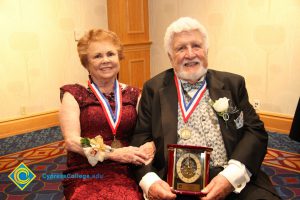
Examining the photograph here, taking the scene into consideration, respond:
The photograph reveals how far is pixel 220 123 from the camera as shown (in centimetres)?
175

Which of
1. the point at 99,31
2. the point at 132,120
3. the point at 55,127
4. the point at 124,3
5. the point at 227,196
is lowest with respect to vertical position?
the point at 55,127

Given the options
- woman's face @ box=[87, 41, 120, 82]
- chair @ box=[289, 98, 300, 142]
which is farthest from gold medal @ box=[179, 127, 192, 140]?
chair @ box=[289, 98, 300, 142]

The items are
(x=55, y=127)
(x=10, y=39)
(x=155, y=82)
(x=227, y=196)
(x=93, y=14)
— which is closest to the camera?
(x=227, y=196)

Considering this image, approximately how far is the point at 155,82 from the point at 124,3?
4138 mm

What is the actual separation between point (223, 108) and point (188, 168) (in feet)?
1.22

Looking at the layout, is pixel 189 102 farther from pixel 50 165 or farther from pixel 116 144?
pixel 50 165

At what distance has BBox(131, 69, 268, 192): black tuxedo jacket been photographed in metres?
1.74

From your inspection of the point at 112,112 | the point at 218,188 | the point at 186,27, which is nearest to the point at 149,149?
the point at 112,112

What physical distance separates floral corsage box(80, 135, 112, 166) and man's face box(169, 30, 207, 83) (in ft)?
1.98

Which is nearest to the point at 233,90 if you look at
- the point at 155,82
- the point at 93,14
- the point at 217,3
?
the point at 155,82

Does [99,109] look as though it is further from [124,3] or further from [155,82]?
[124,3]

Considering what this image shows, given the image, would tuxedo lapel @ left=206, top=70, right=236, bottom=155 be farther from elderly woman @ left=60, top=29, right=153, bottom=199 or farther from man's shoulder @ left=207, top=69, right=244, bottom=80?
elderly woman @ left=60, top=29, right=153, bottom=199

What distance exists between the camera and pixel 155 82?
195cm

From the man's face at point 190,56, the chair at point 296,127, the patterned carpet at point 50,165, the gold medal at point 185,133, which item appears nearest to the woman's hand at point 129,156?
the gold medal at point 185,133
